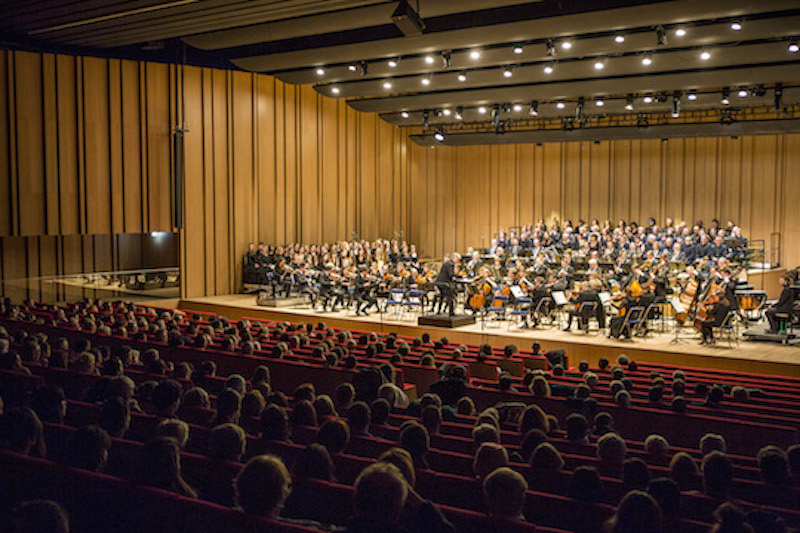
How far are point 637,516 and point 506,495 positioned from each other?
1.69 ft

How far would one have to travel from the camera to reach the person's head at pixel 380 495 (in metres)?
2.46

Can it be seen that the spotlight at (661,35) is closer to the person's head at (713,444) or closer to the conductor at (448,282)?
the conductor at (448,282)

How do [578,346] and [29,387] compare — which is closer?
[29,387]

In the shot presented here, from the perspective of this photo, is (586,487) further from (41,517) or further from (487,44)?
(487,44)

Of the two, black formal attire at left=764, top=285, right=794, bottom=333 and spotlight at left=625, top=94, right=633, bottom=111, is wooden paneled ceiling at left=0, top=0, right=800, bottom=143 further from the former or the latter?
black formal attire at left=764, top=285, right=794, bottom=333

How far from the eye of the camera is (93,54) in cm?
1546

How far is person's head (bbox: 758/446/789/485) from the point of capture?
3742 mm

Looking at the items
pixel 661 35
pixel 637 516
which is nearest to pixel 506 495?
pixel 637 516

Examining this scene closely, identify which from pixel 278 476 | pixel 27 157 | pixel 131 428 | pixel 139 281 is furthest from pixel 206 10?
pixel 278 476

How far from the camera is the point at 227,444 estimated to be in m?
3.50

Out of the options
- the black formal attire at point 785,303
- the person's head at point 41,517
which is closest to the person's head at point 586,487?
the person's head at point 41,517

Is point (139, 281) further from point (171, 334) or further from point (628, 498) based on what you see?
point (628, 498)

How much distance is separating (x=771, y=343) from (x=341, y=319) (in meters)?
7.69

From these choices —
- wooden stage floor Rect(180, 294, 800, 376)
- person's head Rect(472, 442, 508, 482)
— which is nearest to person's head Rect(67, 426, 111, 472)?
person's head Rect(472, 442, 508, 482)
